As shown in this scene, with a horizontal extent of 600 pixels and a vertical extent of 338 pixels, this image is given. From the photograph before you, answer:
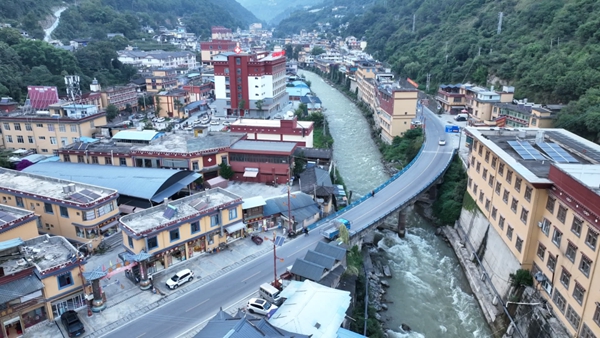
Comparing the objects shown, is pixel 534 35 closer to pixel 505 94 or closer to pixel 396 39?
pixel 505 94

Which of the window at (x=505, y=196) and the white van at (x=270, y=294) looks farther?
the window at (x=505, y=196)

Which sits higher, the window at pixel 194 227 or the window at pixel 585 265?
the window at pixel 585 265

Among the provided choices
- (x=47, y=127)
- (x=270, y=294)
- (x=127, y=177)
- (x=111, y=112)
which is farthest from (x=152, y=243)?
(x=111, y=112)

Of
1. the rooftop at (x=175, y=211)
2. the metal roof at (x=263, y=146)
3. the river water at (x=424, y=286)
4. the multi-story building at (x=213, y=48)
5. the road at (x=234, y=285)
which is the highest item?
the multi-story building at (x=213, y=48)

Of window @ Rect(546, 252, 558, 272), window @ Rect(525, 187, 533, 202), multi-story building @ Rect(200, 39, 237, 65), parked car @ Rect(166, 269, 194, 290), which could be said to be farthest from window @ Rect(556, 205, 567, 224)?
multi-story building @ Rect(200, 39, 237, 65)

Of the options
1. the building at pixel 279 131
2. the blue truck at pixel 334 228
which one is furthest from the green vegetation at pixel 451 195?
the building at pixel 279 131

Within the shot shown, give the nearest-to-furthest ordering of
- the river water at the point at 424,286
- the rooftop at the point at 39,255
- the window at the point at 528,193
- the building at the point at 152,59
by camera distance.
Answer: the rooftop at the point at 39,255 < the window at the point at 528,193 < the river water at the point at 424,286 < the building at the point at 152,59

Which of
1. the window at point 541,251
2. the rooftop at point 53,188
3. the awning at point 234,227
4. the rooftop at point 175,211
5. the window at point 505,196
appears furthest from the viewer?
the awning at point 234,227

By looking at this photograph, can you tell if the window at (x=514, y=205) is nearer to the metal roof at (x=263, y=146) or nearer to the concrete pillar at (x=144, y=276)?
the metal roof at (x=263, y=146)
